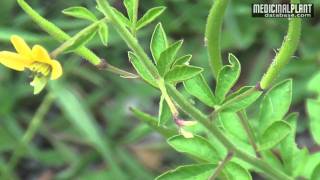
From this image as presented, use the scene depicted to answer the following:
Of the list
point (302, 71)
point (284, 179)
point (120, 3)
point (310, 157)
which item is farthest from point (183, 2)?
point (284, 179)

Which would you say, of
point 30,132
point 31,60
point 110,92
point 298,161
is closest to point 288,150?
point 298,161

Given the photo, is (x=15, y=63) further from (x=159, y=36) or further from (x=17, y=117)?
(x=17, y=117)

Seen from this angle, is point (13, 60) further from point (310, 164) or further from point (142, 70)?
point (310, 164)

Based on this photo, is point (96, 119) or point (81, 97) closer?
point (81, 97)

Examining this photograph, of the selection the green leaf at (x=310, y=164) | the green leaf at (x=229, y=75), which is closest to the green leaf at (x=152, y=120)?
the green leaf at (x=229, y=75)

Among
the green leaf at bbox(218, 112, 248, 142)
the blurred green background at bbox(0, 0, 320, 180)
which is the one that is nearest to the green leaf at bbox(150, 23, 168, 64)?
the green leaf at bbox(218, 112, 248, 142)

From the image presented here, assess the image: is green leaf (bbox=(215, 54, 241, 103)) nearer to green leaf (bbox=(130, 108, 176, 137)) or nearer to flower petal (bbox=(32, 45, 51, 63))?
green leaf (bbox=(130, 108, 176, 137))
